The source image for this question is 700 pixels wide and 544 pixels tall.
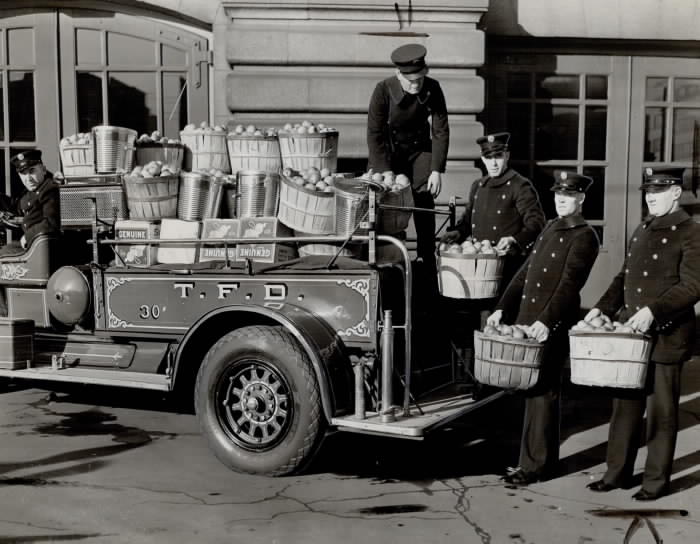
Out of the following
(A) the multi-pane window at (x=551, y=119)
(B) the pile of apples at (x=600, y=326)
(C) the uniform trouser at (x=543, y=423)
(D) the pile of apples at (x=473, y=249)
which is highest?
(A) the multi-pane window at (x=551, y=119)

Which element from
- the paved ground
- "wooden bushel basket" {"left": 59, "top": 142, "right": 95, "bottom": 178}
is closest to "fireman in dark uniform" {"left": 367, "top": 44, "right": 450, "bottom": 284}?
the paved ground

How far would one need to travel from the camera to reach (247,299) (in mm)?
6258

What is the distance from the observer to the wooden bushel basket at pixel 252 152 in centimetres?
748

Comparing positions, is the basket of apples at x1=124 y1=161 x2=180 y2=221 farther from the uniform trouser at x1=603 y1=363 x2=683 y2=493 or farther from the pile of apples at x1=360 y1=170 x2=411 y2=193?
the uniform trouser at x1=603 y1=363 x2=683 y2=493

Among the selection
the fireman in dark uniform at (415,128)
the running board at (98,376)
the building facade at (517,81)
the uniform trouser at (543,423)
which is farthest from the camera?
the building facade at (517,81)

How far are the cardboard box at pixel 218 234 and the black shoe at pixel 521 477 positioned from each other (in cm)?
251

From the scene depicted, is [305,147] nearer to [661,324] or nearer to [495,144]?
[495,144]

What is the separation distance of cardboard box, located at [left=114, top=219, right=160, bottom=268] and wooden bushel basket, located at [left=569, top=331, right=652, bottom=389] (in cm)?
334

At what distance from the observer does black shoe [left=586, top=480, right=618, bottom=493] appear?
5.70 meters

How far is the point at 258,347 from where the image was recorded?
19.1 feet

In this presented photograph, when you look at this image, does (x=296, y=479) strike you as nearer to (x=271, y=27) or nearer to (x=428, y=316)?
(x=428, y=316)

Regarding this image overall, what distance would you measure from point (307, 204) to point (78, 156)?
2569mm

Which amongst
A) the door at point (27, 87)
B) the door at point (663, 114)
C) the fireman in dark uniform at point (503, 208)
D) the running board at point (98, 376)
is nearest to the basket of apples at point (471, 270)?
the fireman in dark uniform at point (503, 208)

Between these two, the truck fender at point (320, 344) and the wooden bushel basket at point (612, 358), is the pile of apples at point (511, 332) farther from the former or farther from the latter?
the truck fender at point (320, 344)
